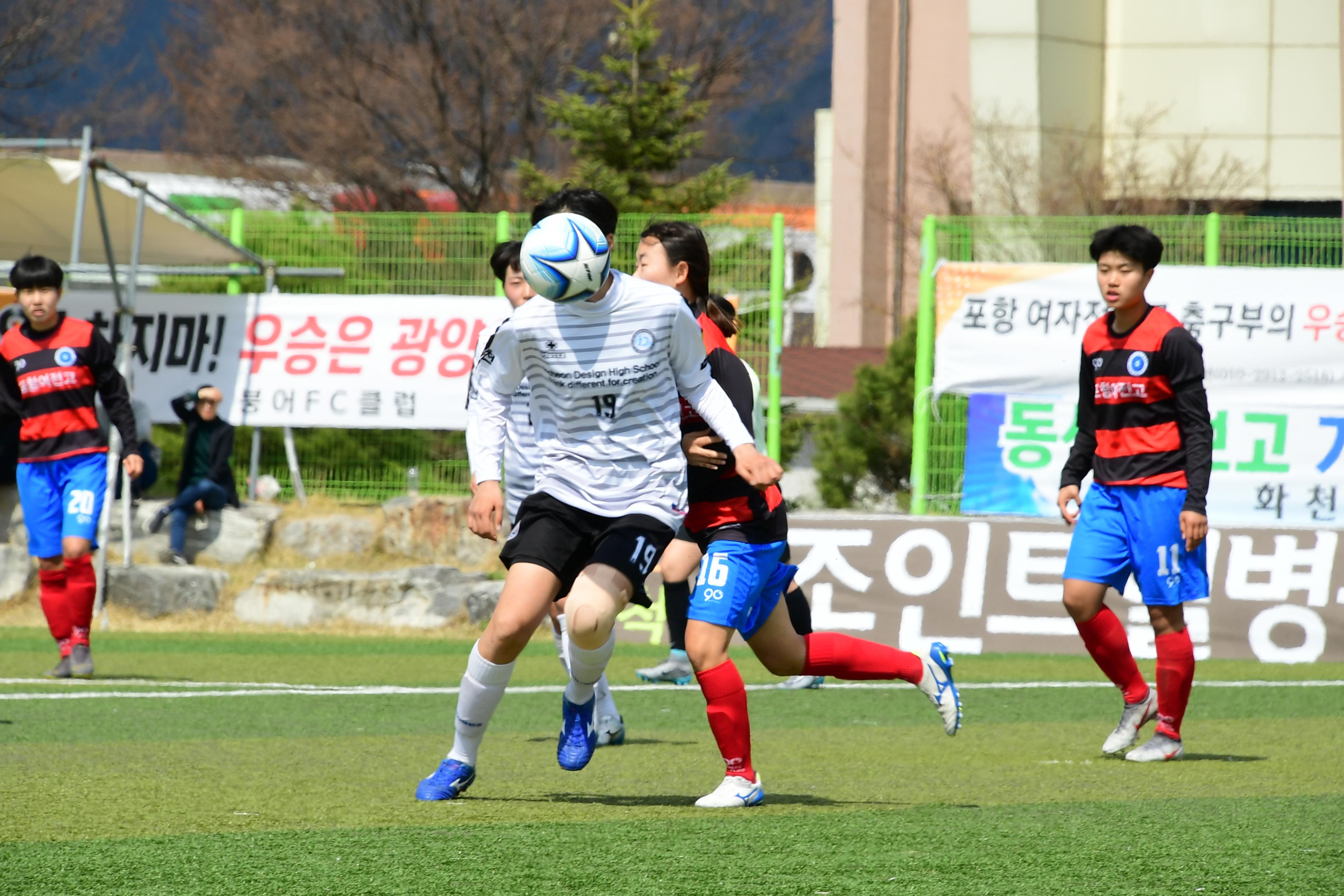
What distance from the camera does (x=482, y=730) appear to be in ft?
17.3

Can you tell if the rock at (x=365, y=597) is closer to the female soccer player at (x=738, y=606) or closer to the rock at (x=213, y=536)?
the rock at (x=213, y=536)

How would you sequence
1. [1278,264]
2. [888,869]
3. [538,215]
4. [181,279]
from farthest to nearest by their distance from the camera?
[181,279], [1278,264], [538,215], [888,869]

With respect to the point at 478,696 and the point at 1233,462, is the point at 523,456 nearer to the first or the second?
the point at 478,696

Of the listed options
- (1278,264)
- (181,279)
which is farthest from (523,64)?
(1278,264)

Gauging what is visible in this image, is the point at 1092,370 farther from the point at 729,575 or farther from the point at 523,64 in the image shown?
the point at 523,64

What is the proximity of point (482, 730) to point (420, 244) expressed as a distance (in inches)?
383

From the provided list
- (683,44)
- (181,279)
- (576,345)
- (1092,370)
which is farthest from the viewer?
(683,44)

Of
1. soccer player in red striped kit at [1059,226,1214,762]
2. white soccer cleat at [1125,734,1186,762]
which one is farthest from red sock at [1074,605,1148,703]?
white soccer cleat at [1125,734,1186,762]

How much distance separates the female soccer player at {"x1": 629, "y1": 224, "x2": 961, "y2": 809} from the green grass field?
10.6 inches

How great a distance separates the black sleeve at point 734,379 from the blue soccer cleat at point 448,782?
1449 mm

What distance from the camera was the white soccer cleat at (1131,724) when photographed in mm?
7012

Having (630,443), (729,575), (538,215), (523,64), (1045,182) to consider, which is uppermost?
(523,64)

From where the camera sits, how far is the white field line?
886 centimetres

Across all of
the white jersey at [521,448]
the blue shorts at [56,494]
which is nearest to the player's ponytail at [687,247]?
the white jersey at [521,448]
